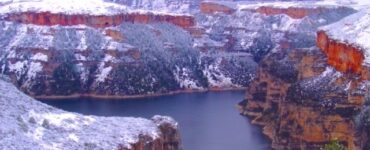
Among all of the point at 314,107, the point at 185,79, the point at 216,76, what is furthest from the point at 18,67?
the point at 314,107

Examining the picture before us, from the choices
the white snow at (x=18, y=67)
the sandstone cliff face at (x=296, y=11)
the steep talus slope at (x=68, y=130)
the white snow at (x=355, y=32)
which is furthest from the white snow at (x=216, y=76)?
the steep talus slope at (x=68, y=130)

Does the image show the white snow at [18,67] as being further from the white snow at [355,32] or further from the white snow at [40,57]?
the white snow at [355,32]

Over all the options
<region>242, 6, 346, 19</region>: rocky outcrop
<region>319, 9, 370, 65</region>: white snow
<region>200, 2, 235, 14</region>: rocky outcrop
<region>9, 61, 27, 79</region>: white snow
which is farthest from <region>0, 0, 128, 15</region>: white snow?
<region>319, 9, 370, 65</region>: white snow

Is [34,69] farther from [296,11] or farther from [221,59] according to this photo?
[296,11]

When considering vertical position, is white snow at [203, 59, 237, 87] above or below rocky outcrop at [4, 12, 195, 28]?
below

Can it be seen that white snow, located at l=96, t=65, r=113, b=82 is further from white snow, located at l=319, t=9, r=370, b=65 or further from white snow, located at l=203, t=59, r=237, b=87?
white snow, located at l=319, t=9, r=370, b=65

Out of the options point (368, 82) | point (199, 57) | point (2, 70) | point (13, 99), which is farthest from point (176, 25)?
point (13, 99)

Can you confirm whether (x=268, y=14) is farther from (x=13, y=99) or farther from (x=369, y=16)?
(x=13, y=99)
